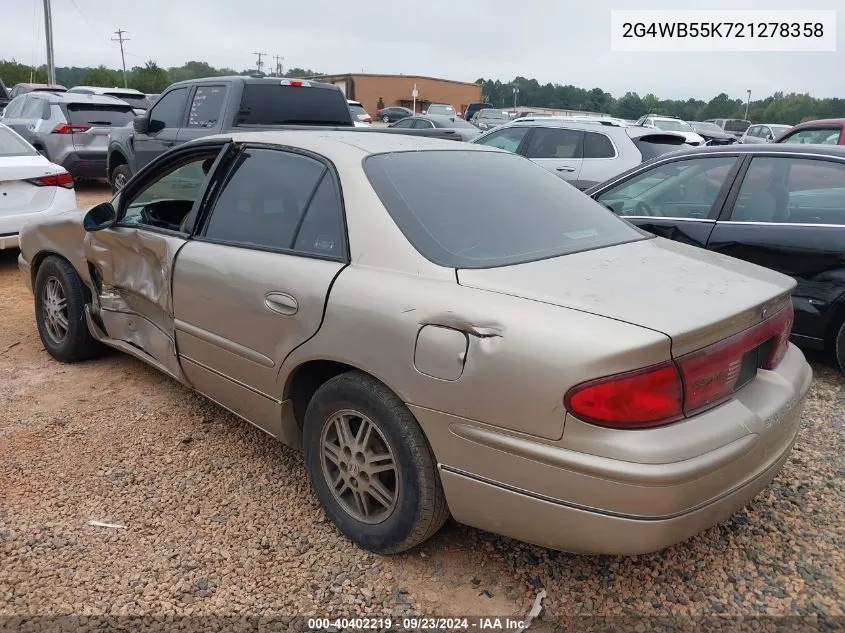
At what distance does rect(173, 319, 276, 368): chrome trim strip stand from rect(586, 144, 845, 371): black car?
10.0ft

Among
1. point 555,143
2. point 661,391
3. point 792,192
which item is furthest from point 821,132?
point 661,391

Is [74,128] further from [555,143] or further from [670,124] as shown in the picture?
[670,124]

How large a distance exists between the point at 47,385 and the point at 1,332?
139cm

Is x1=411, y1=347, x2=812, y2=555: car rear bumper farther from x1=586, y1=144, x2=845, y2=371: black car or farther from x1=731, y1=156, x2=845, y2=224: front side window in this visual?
x1=731, y1=156, x2=845, y2=224: front side window

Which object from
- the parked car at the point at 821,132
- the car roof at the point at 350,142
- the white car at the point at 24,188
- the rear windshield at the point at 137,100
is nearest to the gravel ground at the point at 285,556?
the car roof at the point at 350,142

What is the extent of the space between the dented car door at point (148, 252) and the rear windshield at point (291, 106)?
3829 mm

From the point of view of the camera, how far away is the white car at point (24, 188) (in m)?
6.30

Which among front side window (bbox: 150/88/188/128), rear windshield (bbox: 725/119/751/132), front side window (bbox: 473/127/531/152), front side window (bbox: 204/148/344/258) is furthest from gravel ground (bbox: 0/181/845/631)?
rear windshield (bbox: 725/119/751/132)

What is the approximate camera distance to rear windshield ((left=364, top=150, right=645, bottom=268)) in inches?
98.7

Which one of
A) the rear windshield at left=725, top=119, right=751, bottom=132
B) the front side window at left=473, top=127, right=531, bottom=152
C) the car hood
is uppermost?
the rear windshield at left=725, top=119, right=751, bottom=132

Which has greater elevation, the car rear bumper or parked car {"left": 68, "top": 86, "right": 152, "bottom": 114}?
parked car {"left": 68, "top": 86, "right": 152, "bottom": 114}

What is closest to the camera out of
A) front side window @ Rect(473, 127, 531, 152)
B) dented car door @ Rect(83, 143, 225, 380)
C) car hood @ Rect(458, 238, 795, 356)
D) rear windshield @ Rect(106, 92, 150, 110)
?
car hood @ Rect(458, 238, 795, 356)

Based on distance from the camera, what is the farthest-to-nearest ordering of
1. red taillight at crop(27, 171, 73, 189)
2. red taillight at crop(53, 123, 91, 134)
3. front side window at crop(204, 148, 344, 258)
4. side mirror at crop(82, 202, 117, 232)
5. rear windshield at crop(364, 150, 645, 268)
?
red taillight at crop(53, 123, 91, 134) → red taillight at crop(27, 171, 73, 189) → side mirror at crop(82, 202, 117, 232) → front side window at crop(204, 148, 344, 258) → rear windshield at crop(364, 150, 645, 268)

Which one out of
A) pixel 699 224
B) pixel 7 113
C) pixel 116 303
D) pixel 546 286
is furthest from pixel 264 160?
pixel 7 113
